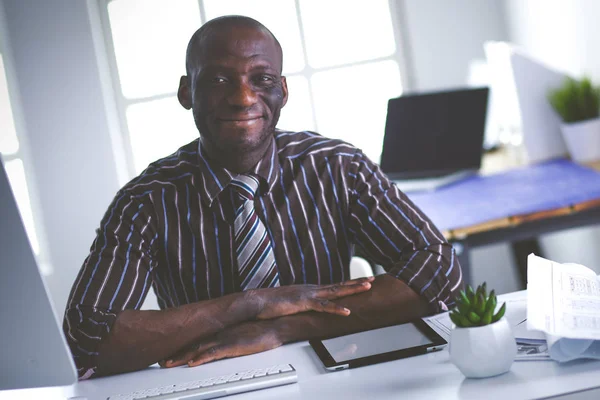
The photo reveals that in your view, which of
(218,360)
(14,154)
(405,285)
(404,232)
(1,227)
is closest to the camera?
(1,227)

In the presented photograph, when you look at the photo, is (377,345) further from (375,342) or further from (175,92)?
(175,92)

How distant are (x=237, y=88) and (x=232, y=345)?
0.59 m

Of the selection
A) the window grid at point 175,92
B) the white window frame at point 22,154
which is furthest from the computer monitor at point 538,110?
the white window frame at point 22,154

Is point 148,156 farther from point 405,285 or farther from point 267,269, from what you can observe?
point 405,285

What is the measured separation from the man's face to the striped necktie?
0.11 metres

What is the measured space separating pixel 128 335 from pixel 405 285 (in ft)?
1.77

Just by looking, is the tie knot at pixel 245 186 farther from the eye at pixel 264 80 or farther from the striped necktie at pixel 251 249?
the eye at pixel 264 80

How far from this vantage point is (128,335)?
1.38 m

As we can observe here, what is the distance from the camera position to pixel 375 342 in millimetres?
1256

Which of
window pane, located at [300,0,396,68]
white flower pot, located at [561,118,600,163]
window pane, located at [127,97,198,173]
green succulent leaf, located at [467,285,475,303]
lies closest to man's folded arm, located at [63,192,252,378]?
green succulent leaf, located at [467,285,475,303]

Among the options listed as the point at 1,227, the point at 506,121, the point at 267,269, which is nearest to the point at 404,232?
the point at 267,269

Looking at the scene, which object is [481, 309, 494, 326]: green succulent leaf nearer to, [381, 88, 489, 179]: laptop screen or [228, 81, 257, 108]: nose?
[228, 81, 257, 108]: nose

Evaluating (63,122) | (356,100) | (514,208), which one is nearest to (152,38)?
(63,122)

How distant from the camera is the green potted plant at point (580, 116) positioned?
9.91ft
